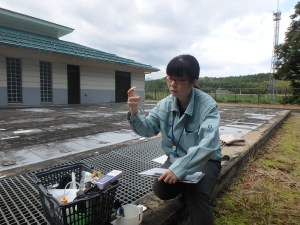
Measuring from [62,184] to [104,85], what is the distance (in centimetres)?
1333

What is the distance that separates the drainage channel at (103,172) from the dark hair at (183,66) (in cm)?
115

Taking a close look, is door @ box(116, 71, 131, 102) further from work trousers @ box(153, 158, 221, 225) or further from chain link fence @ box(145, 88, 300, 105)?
work trousers @ box(153, 158, 221, 225)

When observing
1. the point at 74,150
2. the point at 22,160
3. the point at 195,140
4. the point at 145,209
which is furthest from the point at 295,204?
the point at 22,160

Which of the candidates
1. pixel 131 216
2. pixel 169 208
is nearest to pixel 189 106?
pixel 169 208

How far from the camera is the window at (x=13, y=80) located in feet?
32.8

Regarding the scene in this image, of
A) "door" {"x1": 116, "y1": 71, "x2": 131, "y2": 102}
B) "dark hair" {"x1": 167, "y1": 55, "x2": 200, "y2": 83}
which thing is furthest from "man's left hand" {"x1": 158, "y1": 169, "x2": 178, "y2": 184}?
"door" {"x1": 116, "y1": 71, "x2": 131, "y2": 102}

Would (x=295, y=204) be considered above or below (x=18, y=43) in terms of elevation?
below

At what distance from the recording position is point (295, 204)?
1.92 metres

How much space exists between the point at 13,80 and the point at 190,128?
11.5 metres

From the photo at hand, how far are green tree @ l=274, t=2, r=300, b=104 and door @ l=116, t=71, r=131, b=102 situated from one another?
13.1m

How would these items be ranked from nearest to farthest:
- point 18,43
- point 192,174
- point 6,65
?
point 192,174 → point 18,43 → point 6,65

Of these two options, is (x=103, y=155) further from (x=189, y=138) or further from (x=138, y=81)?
(x=138, y=81)

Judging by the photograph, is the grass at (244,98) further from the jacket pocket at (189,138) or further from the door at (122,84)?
the jacket pocket at (189,138)

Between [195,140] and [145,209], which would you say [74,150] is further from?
[195,140]
